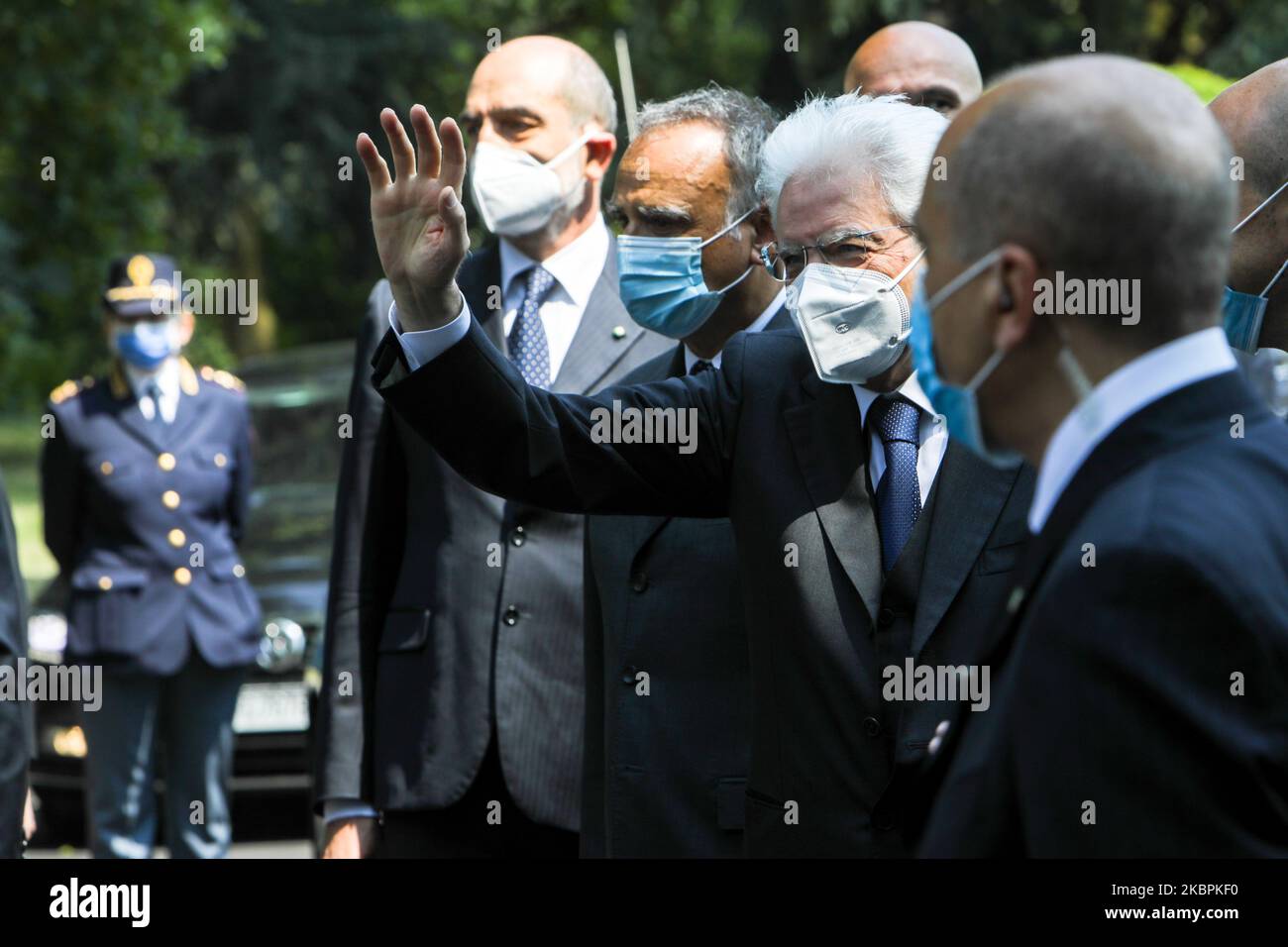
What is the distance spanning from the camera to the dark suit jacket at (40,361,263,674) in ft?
24.6

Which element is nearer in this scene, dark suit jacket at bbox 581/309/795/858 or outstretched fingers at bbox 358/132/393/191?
outstretched fingers at bbox 358/132/393/191

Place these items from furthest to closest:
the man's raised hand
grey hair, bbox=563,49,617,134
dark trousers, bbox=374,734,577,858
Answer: grey hair, bbox=563,49,617,134
dark trousers, bbox=374,734,577,858
the man's raised hand

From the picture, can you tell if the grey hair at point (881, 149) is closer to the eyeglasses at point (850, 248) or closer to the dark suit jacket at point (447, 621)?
the eyeglasses at point (850, 248)

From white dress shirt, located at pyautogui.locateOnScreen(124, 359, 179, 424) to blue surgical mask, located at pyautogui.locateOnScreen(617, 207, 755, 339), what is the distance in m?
4.41

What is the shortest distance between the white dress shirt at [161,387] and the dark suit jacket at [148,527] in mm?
30

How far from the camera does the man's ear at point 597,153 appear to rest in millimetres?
4848

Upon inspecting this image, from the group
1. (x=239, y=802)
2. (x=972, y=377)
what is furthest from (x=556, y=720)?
(x=239, y=802)

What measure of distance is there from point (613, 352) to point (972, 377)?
2.34 metres

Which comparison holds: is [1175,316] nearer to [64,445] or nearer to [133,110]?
[64,445]

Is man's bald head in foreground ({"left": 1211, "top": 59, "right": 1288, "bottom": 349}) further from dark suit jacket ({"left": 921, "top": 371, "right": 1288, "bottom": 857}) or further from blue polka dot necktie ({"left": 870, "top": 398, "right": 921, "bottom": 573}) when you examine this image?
dark suit jacket ({"left": 921, "top": 371, "right": 1288, "bottom": 857})

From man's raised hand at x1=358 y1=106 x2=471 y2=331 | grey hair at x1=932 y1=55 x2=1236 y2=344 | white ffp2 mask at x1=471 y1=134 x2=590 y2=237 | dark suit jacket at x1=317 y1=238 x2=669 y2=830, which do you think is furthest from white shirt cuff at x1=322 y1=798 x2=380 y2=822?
grey hair at x1=932 y1=55 x2=1236 y2=344

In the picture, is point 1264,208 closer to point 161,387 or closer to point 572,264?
point 572,264

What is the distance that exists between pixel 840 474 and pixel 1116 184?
136 centimetres
